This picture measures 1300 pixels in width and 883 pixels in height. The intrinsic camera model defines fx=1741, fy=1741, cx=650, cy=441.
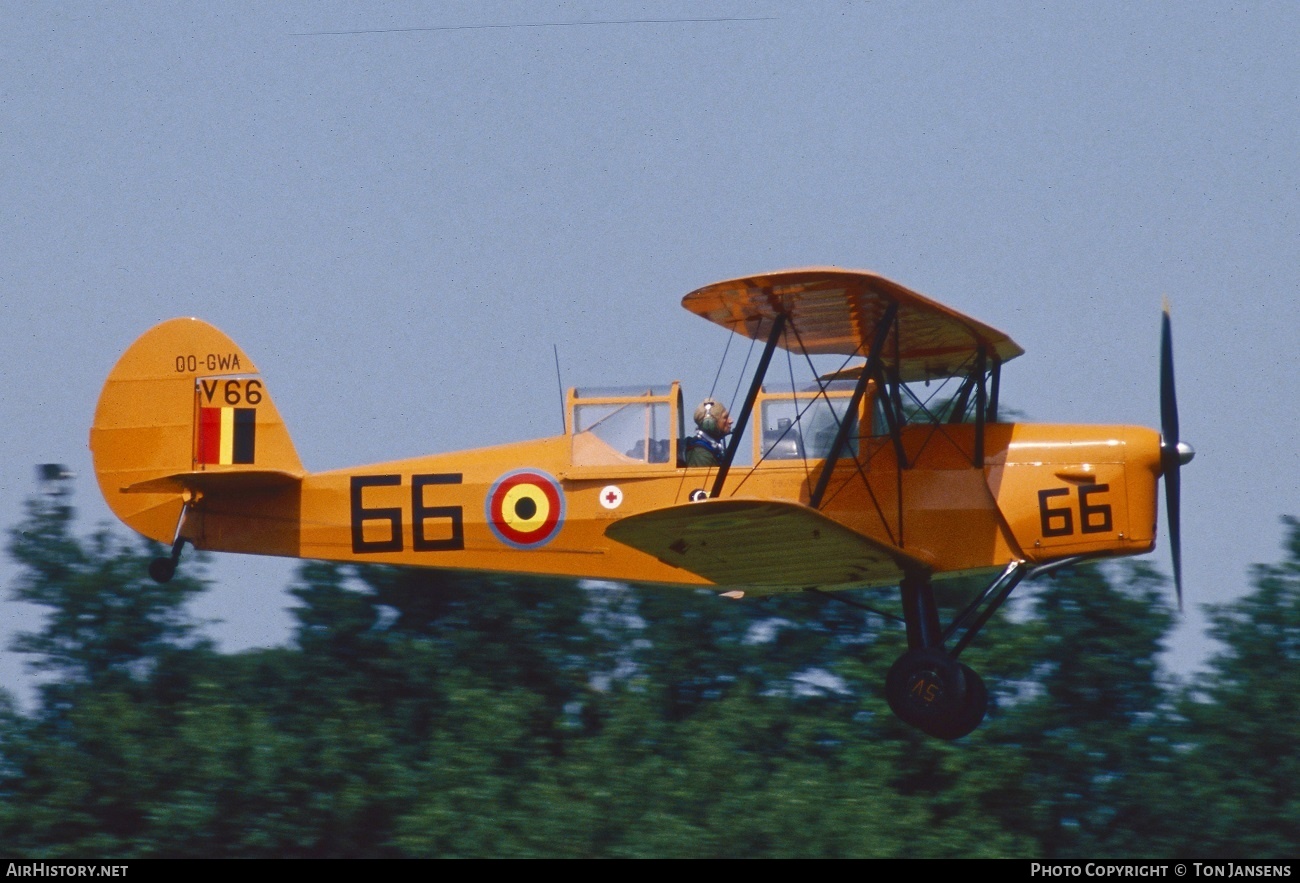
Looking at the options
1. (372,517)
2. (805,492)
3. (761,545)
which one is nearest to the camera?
(761,545)

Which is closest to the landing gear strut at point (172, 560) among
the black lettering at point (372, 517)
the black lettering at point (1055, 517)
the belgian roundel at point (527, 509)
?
the black lettering at point (372, 517)

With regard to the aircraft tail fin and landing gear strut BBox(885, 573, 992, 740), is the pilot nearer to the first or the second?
landing gear strut BBox(885, 573, 992, 740)

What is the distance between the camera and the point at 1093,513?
9875 millimetres

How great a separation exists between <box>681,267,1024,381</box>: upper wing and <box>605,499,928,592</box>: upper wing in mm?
1045

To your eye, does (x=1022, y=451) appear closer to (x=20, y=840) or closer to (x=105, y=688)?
(x=20, y=840)

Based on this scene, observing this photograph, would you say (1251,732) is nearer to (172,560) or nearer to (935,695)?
(935,695)

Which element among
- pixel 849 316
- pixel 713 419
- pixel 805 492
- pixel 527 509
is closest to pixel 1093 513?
pixel 805 492

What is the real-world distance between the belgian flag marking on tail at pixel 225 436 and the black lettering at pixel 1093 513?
553 centimetres

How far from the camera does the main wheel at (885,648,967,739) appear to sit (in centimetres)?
990

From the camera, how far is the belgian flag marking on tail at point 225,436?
11.9m

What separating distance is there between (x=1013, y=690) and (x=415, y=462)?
953 cm

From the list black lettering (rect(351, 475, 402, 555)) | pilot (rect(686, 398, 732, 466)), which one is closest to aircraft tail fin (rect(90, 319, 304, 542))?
black lettering (rect(351, 475, 402, 555))

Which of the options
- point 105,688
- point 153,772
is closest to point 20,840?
point 153,772

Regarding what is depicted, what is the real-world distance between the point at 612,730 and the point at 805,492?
25.8ft
